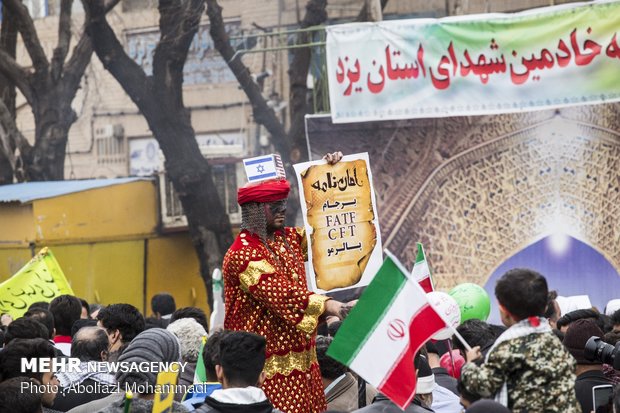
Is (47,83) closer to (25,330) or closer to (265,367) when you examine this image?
(25,330)

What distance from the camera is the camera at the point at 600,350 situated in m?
5.36

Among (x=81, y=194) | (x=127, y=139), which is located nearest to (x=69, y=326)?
(x=81, y=194)

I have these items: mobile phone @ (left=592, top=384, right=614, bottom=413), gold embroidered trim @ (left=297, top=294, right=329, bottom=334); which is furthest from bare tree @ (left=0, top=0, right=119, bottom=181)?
mobile phone @ (left=592, top=384, right=614, bottom=413)

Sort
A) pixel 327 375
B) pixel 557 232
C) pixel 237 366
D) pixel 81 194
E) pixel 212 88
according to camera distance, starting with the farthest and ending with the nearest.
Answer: pixel 212 88 → pixel 81 194 → pixel 557 232 → pixel 327 375 → pixel 237 366

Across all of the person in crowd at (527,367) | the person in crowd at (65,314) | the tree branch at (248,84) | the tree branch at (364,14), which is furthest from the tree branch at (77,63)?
the person in crowd at (527,367)

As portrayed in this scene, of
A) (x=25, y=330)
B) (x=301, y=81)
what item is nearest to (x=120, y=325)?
(x=25, y=330)

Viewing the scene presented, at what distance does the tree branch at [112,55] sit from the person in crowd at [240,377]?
1130 centimetres

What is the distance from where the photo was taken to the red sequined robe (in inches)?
197

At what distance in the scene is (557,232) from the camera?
11.7 m

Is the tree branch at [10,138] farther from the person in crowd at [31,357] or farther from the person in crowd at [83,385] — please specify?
the person in crowd at [31,357]

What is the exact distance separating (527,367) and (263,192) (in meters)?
1.75

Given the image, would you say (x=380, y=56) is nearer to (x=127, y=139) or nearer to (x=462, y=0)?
(x=462, y=0)

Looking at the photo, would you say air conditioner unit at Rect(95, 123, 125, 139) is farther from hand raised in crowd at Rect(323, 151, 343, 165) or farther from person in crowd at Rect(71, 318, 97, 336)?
hand raised in crowd at Rect(323, 151, 343, 165)

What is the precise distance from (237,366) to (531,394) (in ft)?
3.72
